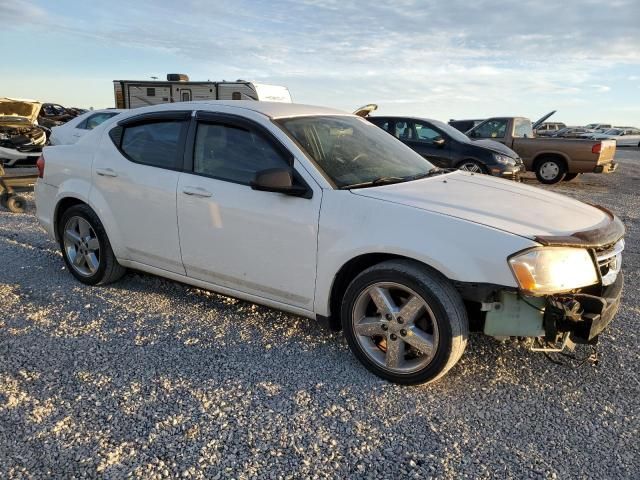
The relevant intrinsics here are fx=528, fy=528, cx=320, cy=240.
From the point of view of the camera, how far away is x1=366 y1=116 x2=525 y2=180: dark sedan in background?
10.8m

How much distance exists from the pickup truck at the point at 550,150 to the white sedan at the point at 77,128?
360 inches

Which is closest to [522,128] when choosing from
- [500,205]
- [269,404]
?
[500,205]

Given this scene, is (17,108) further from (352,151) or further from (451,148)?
(352,151)

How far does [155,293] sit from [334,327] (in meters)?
1.90

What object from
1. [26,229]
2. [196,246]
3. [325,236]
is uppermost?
[325,236]

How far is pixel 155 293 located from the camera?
4.59 m

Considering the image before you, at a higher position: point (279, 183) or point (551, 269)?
point (279, 183)

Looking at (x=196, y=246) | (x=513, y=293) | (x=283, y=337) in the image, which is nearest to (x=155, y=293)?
(x=196, y=246)

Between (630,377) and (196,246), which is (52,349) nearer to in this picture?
(196,246)

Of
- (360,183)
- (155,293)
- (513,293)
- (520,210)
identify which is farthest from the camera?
(155,293)

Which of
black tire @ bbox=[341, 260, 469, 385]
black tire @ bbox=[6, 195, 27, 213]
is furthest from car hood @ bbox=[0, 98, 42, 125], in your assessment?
black tire @ bbox=[341, 260, 469, 385]

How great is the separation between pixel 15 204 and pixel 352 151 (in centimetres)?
632

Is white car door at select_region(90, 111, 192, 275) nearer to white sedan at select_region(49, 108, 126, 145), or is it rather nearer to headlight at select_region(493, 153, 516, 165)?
white sedan at select_region(49, 108, 126, 145)

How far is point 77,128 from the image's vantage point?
10812 mm
